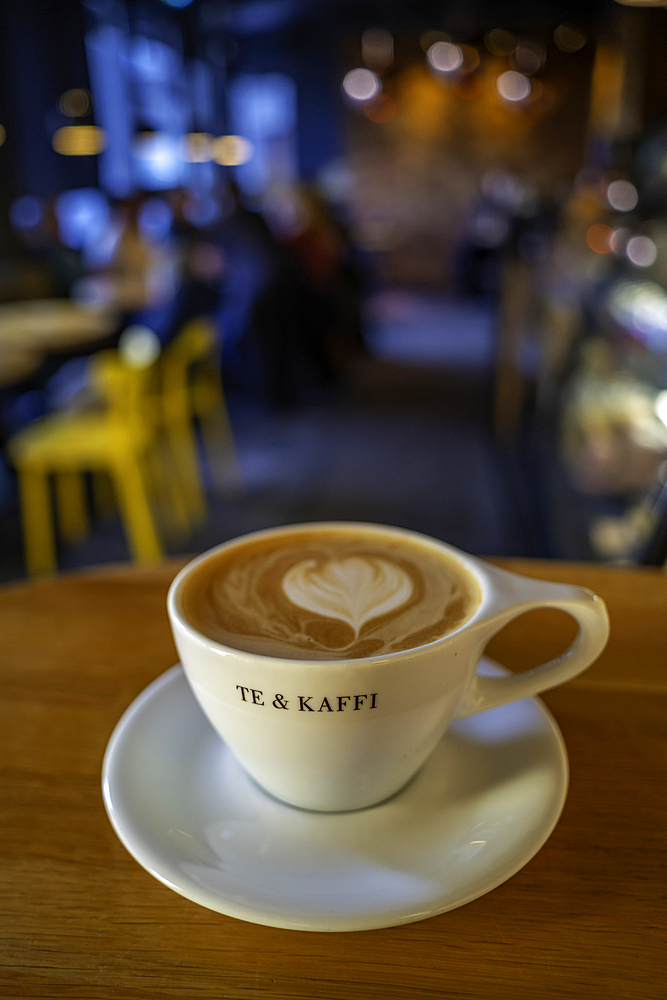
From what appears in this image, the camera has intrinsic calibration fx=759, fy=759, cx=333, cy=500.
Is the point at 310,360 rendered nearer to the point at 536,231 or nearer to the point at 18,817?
the point at 536,231

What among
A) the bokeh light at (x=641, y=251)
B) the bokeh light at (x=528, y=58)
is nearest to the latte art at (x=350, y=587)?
the bokeh light at (x=641, y=251)

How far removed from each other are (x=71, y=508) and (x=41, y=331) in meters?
0.67

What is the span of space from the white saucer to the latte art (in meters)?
0.09

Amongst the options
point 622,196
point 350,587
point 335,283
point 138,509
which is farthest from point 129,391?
point 335,283

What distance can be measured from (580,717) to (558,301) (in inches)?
94.7

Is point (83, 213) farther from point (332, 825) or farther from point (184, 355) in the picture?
point (332, 825)

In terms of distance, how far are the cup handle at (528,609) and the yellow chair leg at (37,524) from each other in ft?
7.74

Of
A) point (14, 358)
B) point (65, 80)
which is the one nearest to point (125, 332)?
point (14, 358)

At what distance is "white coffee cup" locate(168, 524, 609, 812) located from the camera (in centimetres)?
36

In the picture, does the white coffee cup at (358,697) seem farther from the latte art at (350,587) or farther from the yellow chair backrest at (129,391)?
the yellow chair backrest at (129,391)

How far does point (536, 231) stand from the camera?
3688 millimetres

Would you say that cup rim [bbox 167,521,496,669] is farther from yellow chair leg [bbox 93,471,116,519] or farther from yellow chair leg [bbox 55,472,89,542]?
yellow chair leg [bbox 93,471,116,519]

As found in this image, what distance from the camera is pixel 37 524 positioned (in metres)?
2.61

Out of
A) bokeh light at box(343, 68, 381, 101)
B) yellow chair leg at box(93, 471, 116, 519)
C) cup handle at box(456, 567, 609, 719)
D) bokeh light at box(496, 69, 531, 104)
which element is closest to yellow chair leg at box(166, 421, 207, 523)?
yellow chair leg at box(93, 471, 116, 519)
